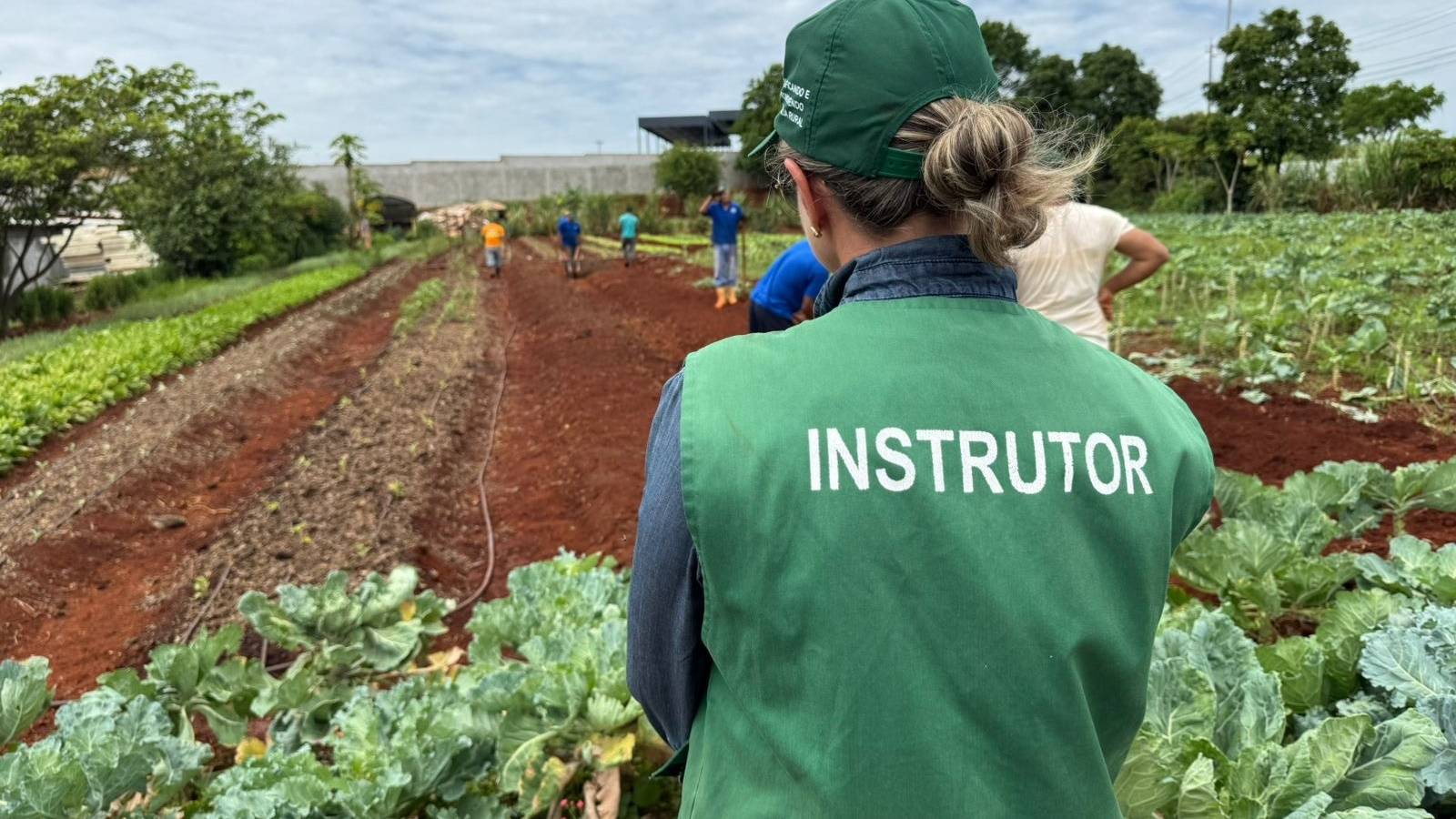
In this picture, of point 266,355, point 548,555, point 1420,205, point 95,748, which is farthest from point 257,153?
point 1420,205

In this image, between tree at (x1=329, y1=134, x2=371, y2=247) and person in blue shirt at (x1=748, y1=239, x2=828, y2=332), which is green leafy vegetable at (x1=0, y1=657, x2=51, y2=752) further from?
tree at (x1=329, y1=134, x2=371, y2=247)

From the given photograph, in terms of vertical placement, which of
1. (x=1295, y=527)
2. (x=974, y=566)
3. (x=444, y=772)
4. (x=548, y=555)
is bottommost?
(x=548, y=555)

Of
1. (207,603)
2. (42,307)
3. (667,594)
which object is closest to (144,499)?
(207,603)

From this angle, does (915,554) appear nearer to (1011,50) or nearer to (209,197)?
(209,197)

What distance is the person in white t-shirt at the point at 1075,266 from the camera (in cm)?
365

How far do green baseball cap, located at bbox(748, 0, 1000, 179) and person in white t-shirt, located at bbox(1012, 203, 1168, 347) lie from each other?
268cm

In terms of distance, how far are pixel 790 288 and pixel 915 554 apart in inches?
163

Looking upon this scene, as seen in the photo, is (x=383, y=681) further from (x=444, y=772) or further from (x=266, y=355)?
(x=266, y=355)

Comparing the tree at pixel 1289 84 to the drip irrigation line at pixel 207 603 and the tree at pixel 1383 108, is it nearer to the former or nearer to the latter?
the tree at pixel 1383 108

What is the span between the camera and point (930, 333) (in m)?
0.97

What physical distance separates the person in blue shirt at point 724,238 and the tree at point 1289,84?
2590 centimetres

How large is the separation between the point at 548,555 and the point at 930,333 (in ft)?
15.2

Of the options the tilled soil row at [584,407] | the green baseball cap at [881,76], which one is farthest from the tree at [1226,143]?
the green baseball cap at [881,76]

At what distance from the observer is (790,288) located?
16.3 ft
